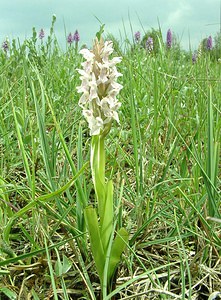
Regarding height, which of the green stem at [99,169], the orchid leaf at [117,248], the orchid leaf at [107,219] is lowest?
the orchid leaf at [117,248]

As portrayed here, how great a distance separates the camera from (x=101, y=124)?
1129 millimetres

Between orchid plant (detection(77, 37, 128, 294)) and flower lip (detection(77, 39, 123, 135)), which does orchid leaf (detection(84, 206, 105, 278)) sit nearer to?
orchid plant (detection(77, 37, 128, 294))

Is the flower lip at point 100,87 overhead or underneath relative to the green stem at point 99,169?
overhead

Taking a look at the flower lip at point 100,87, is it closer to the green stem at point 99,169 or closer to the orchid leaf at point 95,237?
the green stem at point 99,169

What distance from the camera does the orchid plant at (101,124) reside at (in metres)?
1.12

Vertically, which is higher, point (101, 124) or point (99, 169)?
point (101, 124)

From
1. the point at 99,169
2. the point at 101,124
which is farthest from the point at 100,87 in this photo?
the point at 99,169

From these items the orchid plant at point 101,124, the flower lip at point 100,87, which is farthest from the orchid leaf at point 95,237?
the flower lip at point 100,87

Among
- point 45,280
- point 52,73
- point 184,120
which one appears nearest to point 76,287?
point 45,280

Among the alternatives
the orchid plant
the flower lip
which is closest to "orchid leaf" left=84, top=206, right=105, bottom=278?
the orchid plant

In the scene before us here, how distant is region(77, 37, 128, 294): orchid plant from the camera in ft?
3.66

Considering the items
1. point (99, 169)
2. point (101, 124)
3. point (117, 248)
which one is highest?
point (101, 124)

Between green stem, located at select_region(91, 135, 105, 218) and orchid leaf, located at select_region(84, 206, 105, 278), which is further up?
green stem, located at select_region(91, 135, 105, 218)

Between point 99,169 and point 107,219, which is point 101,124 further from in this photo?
point 107,219
